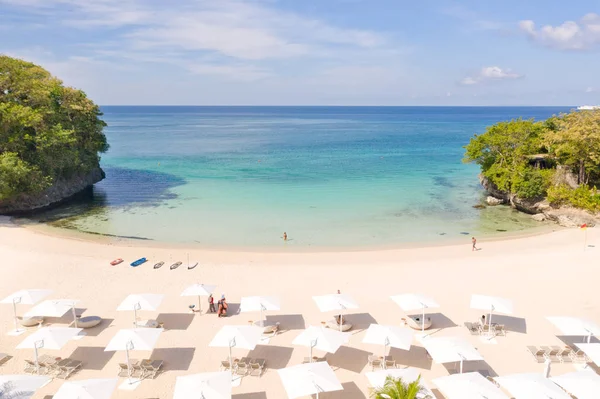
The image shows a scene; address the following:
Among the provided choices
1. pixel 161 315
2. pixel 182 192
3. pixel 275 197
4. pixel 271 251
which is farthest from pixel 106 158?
pixel 161 315

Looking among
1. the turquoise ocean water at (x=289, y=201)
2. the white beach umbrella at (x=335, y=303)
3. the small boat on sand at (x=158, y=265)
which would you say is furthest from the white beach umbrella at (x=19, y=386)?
the turquoise ocean water at (x=289, y=201)

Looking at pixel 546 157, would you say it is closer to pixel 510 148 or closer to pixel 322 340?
pixel 510 148

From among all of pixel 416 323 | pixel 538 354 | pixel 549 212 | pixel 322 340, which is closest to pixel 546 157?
pixel 549 212

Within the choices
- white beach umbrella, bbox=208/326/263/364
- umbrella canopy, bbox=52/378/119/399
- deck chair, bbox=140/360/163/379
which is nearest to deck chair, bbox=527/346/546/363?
white beach umbrella, bbox=208/326/263/364

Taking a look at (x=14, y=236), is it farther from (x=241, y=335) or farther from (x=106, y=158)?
(x=106, y=158)

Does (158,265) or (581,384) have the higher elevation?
(581,384)

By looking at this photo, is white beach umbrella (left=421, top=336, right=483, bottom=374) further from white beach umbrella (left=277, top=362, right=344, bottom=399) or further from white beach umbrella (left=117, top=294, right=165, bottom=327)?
white beach umbrella (left=117, top=294, right=165, bottom=327)

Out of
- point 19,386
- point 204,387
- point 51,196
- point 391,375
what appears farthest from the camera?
point 51,196
